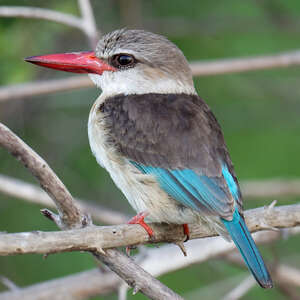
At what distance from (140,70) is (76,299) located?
1281mm

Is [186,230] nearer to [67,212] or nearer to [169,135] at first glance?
[169,135]

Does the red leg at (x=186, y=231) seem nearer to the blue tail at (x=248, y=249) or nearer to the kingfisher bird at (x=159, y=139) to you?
the kingfisher bird at (x=159, y=139)

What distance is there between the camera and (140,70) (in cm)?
342

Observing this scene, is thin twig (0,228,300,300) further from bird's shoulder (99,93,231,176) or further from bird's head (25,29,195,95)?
bird's head (25,29,195,95)

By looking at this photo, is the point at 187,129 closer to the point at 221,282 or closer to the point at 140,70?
the point at 140,70

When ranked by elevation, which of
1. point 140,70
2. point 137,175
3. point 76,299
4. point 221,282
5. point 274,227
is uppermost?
point 140,70

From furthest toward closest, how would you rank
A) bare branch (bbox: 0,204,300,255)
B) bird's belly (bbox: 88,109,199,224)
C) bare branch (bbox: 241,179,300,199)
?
1. bare branch (bbox: 241,179,300,199)
2. bird's belly (bbox: 88,109,199,224)
3. bare branch (bbox: 0,204,300,255)

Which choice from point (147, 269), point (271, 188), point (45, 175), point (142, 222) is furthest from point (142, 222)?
point (271, 188)

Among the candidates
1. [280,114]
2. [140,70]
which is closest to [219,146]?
[140,70]

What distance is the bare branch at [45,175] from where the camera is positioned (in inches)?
89.6

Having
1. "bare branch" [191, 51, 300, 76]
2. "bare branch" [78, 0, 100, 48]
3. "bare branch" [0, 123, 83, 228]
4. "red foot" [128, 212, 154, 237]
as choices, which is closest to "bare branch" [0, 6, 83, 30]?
"bare branch" [78, 0, 100, 48]

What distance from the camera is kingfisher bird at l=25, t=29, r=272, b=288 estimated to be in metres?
2.83

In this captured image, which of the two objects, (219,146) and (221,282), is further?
(221,282)

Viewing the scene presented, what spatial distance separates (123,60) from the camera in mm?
3430
